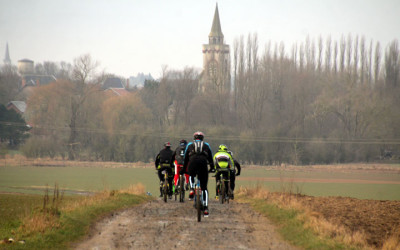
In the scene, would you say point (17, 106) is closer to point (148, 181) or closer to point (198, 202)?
point (148, 181)

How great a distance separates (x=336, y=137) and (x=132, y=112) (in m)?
31.9

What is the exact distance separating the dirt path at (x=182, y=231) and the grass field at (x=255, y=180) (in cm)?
2528

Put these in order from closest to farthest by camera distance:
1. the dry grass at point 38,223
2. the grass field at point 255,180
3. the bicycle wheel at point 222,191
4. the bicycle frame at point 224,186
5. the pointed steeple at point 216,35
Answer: the dry grass at point 38,223 → the bicycle frame at point 224,186 → the bicycle wheel at point 222,191 → the grass field at point 255,180 → the pointed steeple at point 216,35

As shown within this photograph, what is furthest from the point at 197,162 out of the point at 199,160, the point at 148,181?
the point at 148,181

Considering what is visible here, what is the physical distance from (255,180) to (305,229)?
139ft

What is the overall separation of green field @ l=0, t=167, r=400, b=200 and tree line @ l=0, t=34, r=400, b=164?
45.4 ft

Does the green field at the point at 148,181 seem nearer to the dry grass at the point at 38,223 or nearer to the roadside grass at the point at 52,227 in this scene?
the roadside grass at the point at 52,227

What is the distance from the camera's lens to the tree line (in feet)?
273

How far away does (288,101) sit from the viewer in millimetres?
91688

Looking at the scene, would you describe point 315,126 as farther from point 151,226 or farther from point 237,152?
point 151,226

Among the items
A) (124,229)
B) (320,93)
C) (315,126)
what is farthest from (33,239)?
(320,93)

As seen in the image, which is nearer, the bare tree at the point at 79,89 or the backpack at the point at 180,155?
the backpack at the point at 180,155

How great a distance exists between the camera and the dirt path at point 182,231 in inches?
432

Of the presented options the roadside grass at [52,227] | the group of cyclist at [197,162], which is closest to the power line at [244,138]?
the group of cyclist at [197,162]
